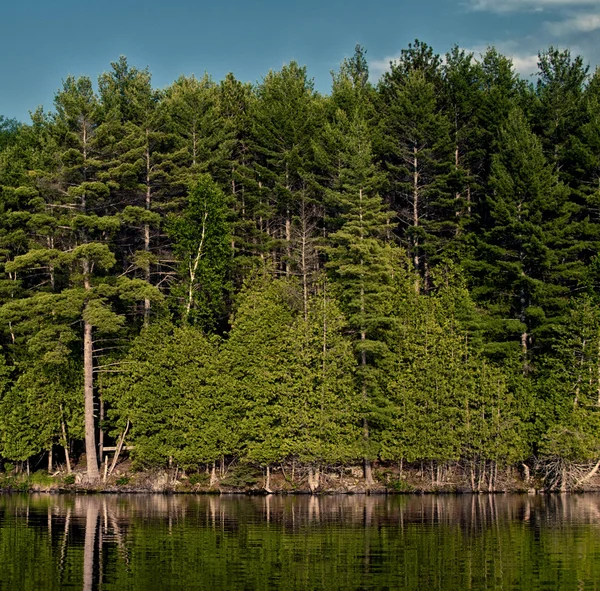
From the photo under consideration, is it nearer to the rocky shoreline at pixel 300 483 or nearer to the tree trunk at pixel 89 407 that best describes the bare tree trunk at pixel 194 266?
the tree trunk at pixel 89 407

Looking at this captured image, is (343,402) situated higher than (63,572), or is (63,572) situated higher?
(343,402)

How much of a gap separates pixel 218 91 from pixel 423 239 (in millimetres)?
25594

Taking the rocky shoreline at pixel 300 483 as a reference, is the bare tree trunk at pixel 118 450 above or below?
above

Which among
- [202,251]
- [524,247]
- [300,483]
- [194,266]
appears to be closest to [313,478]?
[300,483]

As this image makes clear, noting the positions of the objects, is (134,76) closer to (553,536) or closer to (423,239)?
(423,239)

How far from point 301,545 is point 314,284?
115 feet

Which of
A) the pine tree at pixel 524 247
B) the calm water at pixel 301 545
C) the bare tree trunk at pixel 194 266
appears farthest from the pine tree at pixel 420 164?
the calm water at pixel 301 545

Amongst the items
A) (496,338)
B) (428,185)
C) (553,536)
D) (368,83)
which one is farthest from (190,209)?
(553,536)

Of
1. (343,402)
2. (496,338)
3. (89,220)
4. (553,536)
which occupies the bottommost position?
(553,536)

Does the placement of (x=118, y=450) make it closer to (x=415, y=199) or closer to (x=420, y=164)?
(x=415, y=199)

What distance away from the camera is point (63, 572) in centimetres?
2517

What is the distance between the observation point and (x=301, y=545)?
30828mm

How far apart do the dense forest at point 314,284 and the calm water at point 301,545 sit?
30.4 feet

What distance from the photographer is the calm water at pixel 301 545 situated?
24031mm
